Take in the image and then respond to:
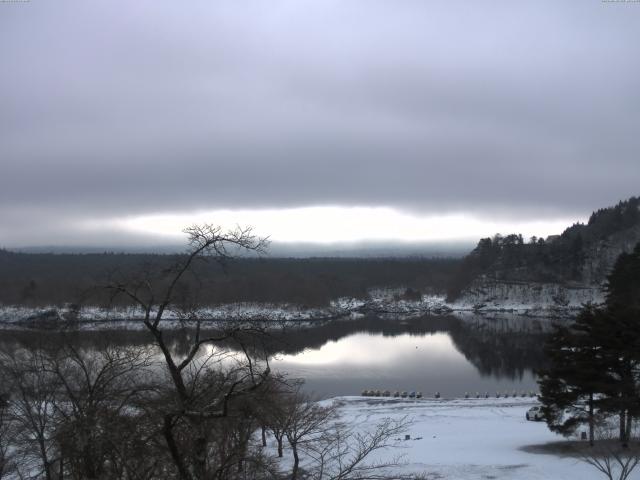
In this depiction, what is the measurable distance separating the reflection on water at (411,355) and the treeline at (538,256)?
26.4 metres

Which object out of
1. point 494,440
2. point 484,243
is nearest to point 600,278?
point 484,243

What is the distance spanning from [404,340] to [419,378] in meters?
19.8

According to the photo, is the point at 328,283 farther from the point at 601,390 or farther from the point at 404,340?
the point at 601,390

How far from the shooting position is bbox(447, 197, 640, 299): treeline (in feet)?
309

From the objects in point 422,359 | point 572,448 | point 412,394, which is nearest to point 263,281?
point 422,359

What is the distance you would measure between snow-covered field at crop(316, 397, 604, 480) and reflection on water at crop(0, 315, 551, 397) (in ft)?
14.3

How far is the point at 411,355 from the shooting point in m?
46.0

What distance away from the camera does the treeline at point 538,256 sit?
3711 inches

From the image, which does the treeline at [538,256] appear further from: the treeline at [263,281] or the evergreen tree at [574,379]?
the evergreen tree at [574,379]

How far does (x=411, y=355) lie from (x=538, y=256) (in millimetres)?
60237

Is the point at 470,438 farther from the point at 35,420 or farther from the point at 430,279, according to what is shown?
the point at 430,279

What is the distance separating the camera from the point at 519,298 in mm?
94062

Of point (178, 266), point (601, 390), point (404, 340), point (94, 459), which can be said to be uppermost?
point (178, 266)

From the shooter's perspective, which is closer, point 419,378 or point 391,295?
point 419,378
